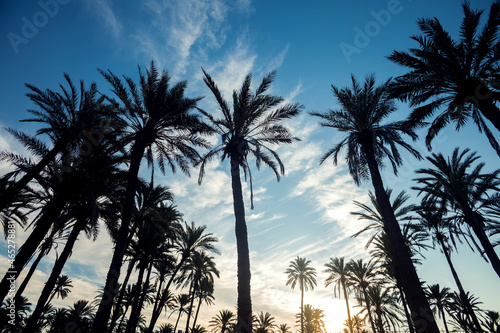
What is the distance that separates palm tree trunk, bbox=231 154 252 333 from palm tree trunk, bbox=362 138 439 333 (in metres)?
6.10

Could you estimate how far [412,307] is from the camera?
899cm

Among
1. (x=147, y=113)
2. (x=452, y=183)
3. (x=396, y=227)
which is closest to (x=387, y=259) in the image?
(x=452, y=183)

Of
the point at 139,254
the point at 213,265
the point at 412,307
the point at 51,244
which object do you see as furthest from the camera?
the point at 213,265

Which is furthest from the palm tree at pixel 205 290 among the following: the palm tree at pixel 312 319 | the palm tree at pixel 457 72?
the palm tree at pixel 457 72

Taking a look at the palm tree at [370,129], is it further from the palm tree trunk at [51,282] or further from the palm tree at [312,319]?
the palm tree at [312,319]

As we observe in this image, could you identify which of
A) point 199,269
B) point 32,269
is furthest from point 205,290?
point 32,269

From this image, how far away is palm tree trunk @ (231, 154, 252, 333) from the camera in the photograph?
8828 millimetres

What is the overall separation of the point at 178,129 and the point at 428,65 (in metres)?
13.7

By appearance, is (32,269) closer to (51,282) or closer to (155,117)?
(51,282)

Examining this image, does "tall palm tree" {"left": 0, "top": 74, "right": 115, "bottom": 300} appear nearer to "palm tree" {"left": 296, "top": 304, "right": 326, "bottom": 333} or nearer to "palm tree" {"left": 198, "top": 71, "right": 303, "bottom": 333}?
"palm tree" {"left": 198, "top": 71, "right": 303, "bottom": 333}

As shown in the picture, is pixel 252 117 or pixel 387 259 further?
pixel 387 259

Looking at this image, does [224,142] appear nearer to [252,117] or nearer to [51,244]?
[252,117]

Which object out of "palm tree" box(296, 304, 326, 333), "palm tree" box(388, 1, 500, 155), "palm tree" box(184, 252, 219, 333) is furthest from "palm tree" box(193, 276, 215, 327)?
"palm tree" box(388, 1, 500, 155)

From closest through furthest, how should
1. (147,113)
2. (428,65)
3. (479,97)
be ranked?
(479,97)
(428,65)
(147,113)
